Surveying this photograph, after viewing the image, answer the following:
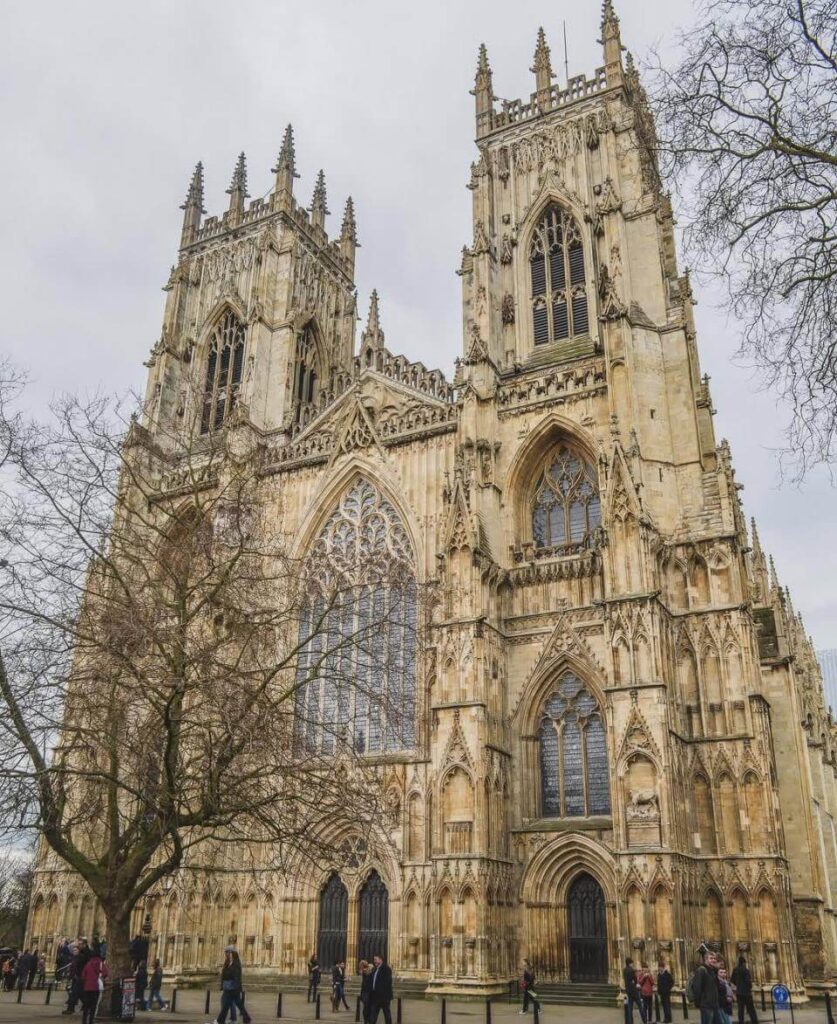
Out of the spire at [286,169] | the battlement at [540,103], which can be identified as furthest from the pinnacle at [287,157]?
the battlement at [540,103]

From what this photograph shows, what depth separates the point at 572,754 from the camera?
24.3 metres

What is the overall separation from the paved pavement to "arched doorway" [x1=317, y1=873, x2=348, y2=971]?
2.50 m

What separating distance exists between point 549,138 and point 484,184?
2897mm

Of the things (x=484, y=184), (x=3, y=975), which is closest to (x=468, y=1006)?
(x=3, y=975)

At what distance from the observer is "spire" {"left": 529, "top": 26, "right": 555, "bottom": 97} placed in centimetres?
3553

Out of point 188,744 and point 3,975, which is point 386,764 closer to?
Answer: point 188,744

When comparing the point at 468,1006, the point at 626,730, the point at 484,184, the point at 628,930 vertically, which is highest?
the point at 484,184

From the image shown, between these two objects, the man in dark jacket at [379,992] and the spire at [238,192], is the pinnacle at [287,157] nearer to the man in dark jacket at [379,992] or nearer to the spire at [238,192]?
the spire at [238,192]

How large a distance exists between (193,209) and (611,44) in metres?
19.6

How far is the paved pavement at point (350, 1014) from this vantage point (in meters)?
16.5

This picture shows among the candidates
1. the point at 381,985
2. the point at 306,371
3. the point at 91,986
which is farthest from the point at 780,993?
the point at 306,371

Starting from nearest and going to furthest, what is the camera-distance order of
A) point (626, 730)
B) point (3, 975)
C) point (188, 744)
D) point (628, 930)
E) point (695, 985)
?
point (695, 985) → point (188, 744) → point (628, 930) → point (626, 730) → point (3, 975)

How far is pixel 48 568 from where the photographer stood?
1473cm

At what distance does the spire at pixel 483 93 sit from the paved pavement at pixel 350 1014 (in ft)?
97.2
